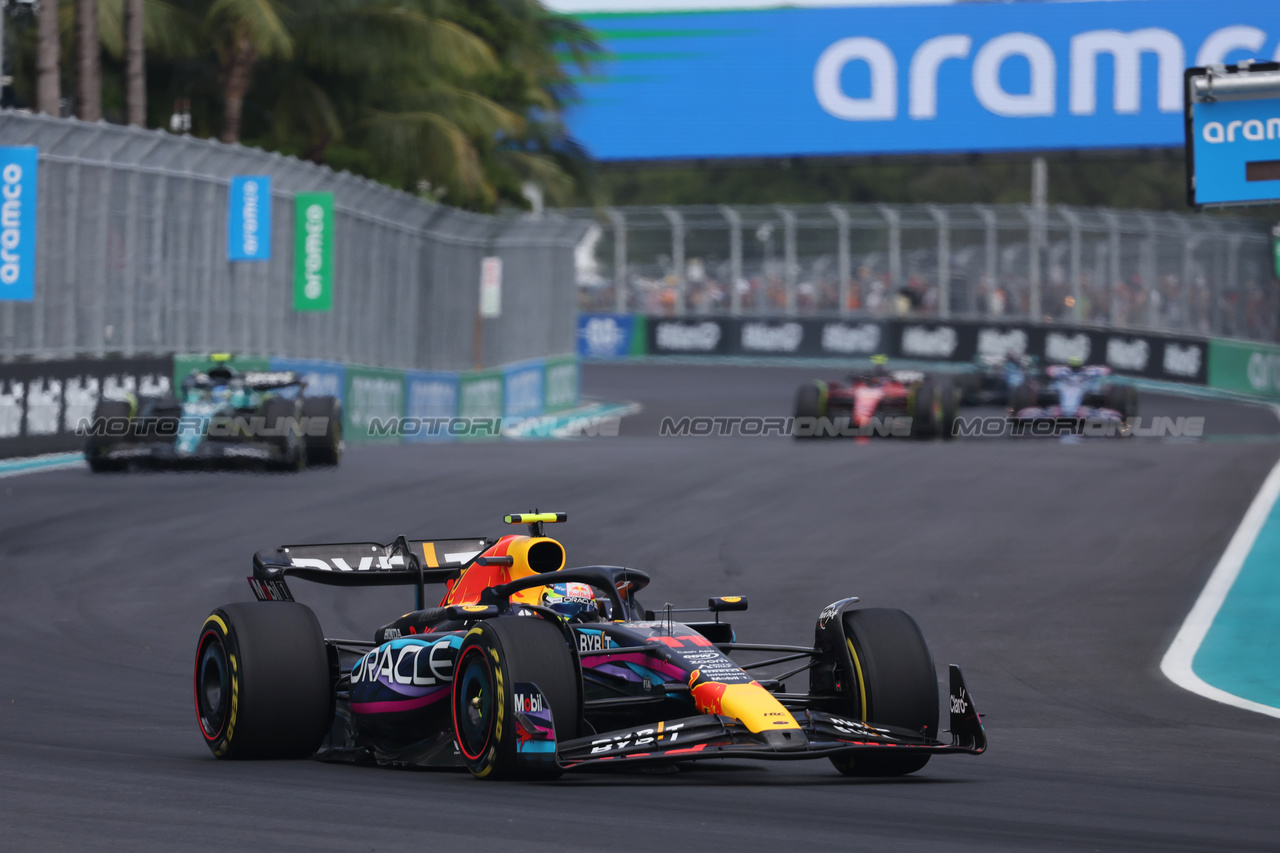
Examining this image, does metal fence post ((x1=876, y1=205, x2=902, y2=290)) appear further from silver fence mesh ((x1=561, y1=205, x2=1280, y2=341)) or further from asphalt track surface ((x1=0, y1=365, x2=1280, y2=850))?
asphalt track surface ((x1=0, y1=365, x2=1280, y2=850))

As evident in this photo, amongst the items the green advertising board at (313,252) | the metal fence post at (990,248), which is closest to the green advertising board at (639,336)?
the metal fence post at (990,248)

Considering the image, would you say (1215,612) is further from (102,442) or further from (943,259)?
(943,259)

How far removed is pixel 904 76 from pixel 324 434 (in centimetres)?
2833

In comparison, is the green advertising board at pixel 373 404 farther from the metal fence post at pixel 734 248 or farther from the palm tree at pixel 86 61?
the metal fence post at pixel 734 248

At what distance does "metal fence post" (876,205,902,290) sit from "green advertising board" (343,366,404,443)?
65.2 feet

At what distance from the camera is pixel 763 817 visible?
18.3ft

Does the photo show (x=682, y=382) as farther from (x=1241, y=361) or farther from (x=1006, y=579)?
(x=1006, y=579)

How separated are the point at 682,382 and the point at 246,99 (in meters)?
13.7

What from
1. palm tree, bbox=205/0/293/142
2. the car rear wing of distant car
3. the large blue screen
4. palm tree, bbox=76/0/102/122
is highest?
the large blue screen

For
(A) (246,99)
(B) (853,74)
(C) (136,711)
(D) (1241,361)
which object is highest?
(B) (853,74)

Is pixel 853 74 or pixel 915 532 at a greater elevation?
pixel 853 74

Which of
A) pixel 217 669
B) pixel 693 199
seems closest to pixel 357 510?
pixel 217 669

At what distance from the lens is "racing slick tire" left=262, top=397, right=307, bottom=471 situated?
1845 cm

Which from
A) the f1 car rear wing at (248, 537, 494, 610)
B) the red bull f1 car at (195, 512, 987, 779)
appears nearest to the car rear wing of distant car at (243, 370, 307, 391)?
the f1 car rear wing at (248, 537, 494, 610)
